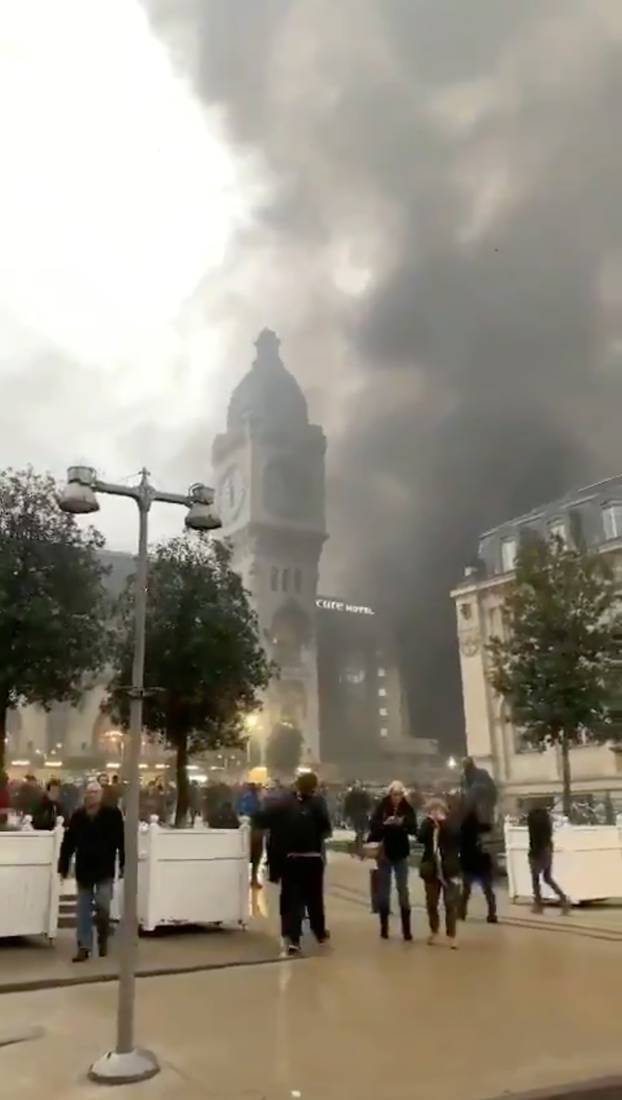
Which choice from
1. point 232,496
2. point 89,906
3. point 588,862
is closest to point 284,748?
point 232,496

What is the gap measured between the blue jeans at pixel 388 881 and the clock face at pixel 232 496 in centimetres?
6754

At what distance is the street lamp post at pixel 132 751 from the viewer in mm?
5641

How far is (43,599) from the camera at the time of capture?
1991cm

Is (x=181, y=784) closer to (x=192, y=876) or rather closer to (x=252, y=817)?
(x=252, y=817)

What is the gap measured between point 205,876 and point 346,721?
71998 millimetres

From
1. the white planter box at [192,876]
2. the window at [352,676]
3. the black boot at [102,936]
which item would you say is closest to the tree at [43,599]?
the white planter box at [192,876]

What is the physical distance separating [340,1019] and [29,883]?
16.3ft

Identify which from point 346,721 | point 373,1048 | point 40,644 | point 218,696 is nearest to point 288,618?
point 346,721

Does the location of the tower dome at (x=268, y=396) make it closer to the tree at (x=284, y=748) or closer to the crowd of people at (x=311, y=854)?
the tree at (x=284, y=748)

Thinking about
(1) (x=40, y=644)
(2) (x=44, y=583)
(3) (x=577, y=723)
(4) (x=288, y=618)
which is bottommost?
(3) (x=577, y=723)

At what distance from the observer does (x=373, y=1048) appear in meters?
6.16

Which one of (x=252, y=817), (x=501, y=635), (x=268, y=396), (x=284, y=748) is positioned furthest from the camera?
(x=268, y=396)

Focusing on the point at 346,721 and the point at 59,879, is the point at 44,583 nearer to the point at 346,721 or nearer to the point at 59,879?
the point at 59,879

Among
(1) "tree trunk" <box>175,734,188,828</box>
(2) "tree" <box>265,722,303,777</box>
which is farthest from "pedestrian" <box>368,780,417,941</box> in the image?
(2) "tree" <box>265,722,303,777</box>
